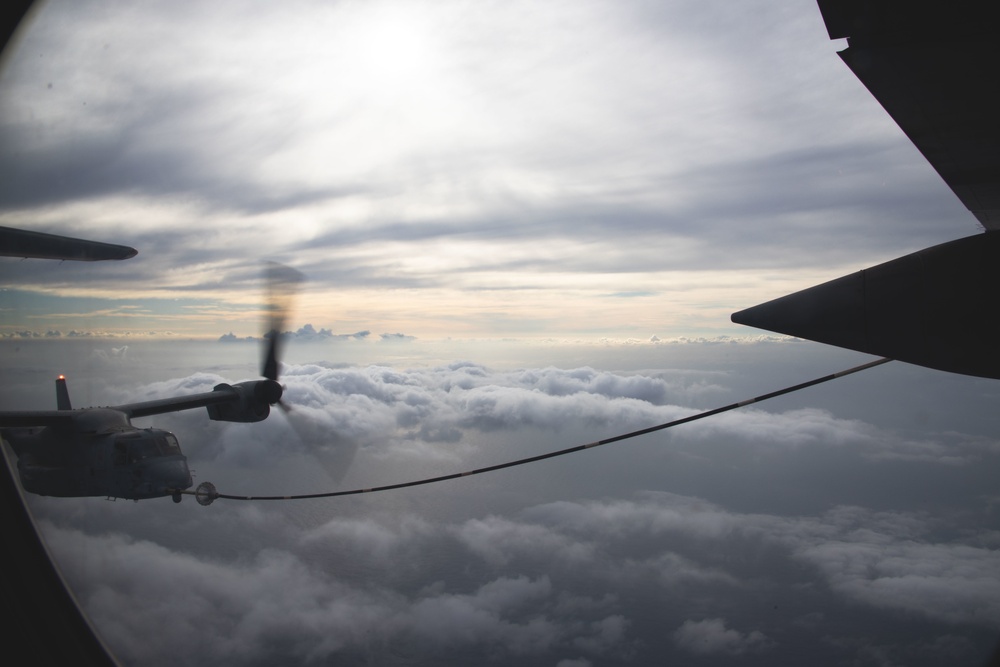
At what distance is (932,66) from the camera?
5.51 feet

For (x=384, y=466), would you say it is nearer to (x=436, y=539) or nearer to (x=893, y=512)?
(x=436, y=539)

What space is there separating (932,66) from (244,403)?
9708 mm

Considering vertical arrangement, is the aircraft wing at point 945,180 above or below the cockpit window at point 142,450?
above

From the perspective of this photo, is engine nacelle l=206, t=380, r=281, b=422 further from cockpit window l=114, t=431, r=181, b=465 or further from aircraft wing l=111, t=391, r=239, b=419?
cockpit window l=114, t=431, r=181, b=465

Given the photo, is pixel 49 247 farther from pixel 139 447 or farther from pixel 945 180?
pixel 139 447

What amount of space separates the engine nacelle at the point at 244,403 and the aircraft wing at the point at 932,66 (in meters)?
9.32

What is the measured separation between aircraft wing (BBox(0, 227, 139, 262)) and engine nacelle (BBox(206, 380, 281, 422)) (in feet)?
16.7

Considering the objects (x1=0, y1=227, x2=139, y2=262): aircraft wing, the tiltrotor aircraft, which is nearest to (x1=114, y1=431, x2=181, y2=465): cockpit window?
the tiltrotor aircraft

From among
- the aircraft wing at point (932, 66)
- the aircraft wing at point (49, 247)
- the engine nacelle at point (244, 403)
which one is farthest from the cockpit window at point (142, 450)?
the aircraft wing at point (932, 66)

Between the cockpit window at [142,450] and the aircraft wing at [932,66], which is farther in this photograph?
the cockpit window at [142,450]

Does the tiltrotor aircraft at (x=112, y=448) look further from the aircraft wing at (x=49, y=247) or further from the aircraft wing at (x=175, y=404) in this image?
the aircraft wing at (x=49, y=247)

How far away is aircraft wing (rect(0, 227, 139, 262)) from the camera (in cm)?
320

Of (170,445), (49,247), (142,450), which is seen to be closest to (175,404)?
Answer: (142,450)

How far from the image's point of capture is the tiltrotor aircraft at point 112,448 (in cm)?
841
